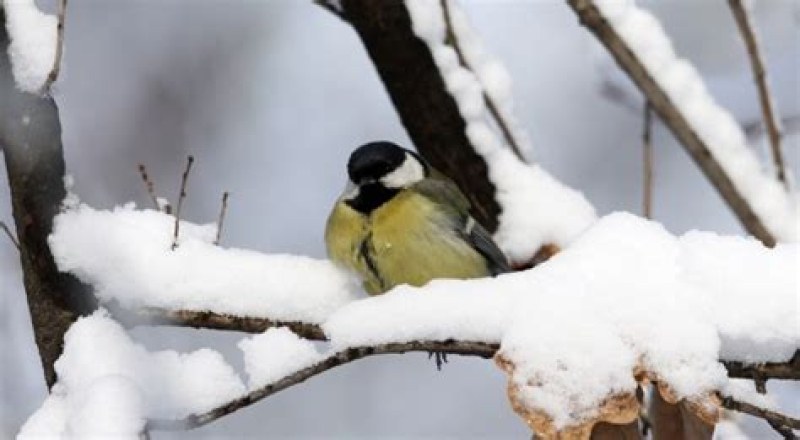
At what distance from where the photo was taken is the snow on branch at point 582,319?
1394 mm

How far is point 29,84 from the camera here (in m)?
1.54

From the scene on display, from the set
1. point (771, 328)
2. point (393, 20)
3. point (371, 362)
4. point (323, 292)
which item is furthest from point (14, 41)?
point (371, 362)

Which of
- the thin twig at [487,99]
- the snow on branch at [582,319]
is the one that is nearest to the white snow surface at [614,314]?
the snow on branch at [582,319]

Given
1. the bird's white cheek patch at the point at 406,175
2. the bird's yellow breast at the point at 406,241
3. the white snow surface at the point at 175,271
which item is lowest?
the white snow surface at the point at 175,271

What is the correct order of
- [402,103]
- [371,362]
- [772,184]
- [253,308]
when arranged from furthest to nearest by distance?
1. [371,362]
2. [402,103]
3. [772,184]
4. [253,308]

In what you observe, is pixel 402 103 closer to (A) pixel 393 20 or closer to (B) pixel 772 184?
(A) pixel 393 20

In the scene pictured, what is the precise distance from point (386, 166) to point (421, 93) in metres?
0.19

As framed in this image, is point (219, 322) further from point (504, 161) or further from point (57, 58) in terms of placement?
point (504, 161)

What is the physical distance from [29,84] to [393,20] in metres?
1.46

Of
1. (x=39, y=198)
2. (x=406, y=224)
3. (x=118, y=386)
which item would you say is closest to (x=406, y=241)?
(x=406, y=224)

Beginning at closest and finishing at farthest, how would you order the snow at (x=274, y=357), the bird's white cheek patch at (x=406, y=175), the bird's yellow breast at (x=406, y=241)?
the snow at (x=274, y=357) → the bird's yellow breast at (x=406, y=241) → the bird's white cheek patch at (x=406, y=175)

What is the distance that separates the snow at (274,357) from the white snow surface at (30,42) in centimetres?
42

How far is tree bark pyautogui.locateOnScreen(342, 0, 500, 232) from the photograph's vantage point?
290 centimetres

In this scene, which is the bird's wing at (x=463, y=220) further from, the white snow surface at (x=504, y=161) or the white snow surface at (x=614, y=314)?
Result: the white snow surface at (x=614, y=314)
